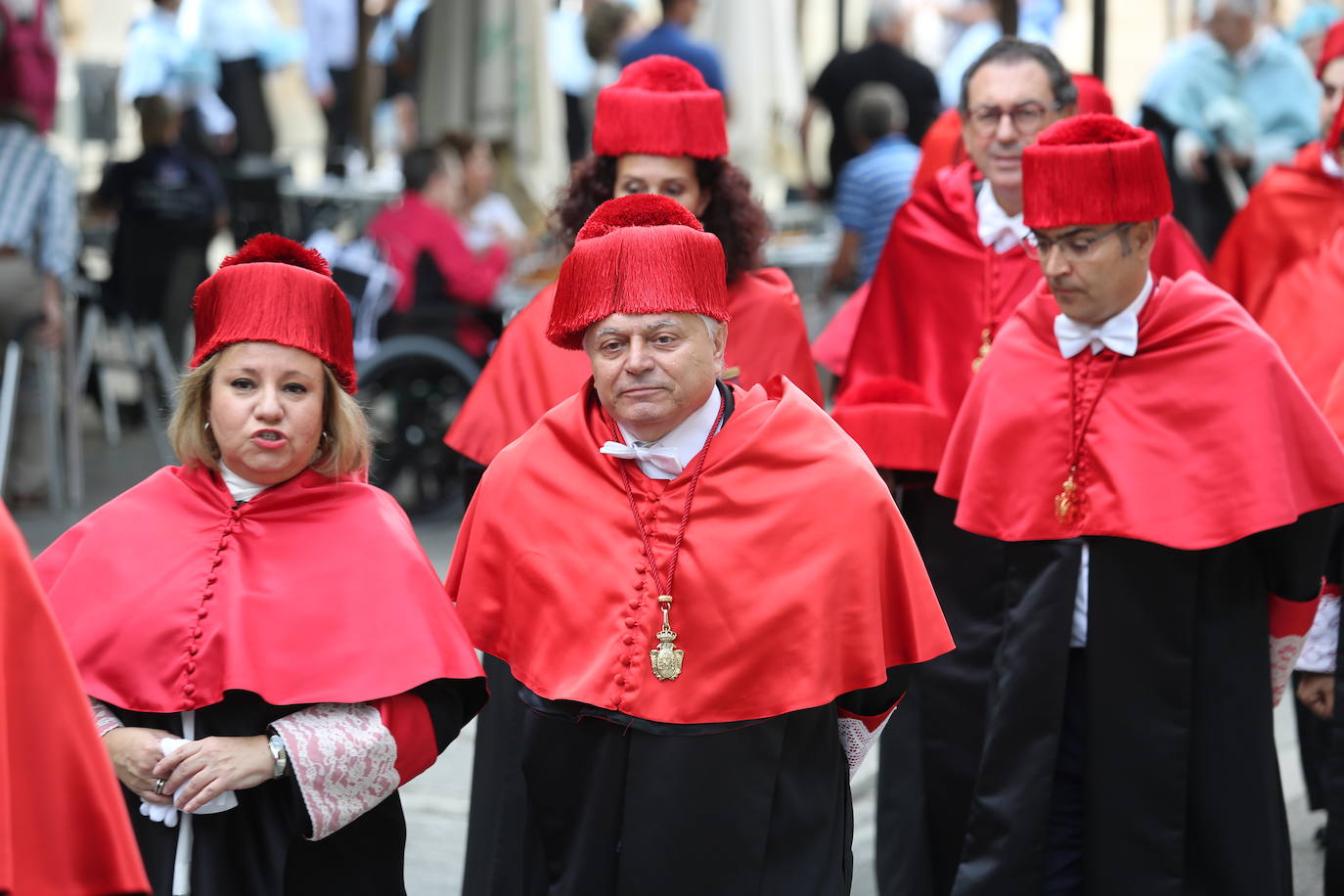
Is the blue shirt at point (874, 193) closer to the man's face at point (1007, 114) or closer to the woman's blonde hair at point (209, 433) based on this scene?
the man's face at point (1007, 114)

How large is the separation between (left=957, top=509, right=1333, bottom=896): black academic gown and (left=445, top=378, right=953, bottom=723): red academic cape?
0.75 m

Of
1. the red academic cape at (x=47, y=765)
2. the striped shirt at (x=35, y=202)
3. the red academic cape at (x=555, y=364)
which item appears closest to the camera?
the red academic cape at (x=47, y=765)

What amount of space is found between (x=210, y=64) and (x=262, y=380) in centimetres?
1007

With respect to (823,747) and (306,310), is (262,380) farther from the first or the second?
(823,747)

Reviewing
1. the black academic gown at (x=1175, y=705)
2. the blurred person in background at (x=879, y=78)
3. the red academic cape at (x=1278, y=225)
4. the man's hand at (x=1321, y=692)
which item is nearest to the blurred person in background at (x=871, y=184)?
the blurred person in background at (x=879, y=78)

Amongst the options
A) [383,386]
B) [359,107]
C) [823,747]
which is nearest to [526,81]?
[359,107]

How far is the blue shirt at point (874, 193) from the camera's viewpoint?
31.1ft

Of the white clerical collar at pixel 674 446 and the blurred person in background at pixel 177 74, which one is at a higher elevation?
the blurred person in background at pixel 177 74

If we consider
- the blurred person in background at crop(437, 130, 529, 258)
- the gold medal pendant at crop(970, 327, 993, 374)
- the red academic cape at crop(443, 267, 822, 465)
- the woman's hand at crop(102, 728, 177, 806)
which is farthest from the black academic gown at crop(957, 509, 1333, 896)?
the blurred person in background at crop(437, 130, 529, 258)

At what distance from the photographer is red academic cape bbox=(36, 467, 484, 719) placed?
331 centimetres

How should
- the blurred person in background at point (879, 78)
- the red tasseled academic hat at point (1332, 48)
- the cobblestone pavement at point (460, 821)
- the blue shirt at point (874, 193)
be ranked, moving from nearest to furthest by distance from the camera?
the cobblestone pavement at point (460, 821) → the red tasseled academic hat at point (1332, 48) → the blue shirt at point (874, 193) → the blurred person in background at point (879, 78)

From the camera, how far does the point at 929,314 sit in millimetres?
5203

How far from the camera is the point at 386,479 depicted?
9.57 meters

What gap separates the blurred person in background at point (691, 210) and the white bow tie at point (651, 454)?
1.10m
